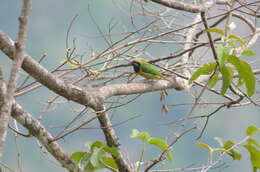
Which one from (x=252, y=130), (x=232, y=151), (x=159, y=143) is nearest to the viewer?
(x=159, y=143)

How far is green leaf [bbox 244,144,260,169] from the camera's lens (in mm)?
2680

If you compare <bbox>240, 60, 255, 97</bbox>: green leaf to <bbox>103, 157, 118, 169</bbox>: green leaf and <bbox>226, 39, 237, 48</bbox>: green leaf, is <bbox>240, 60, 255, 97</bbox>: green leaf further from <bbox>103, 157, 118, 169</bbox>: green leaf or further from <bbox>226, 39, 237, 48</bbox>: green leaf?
<bbox>103, 157, 118, 169</bbox>: green leaf

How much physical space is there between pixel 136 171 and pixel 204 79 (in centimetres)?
148

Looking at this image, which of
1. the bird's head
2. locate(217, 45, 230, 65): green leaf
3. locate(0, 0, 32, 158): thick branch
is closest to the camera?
locate(0, 0, 32, 158): thick branch

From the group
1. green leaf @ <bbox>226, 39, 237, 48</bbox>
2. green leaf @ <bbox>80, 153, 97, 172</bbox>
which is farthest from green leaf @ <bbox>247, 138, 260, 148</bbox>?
green leaf @ <bbox>80, 153, 97, 172</bbox>

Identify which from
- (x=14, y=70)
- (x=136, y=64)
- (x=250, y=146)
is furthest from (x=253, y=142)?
(x=14, y=70)

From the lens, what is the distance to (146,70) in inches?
150

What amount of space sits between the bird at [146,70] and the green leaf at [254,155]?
115cm

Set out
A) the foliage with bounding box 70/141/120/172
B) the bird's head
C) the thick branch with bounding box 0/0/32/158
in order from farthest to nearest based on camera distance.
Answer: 1. the bird's head
2. the foliage with bounding box 70/141/120/172
3. the thick branch with bounding box 0/0/32/158

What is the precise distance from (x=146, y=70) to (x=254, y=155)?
54.2 inches

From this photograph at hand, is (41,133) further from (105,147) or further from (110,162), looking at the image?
(110,162)

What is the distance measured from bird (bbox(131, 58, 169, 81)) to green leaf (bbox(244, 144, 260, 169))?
1.15m

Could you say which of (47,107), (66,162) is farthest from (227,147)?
(47,107)

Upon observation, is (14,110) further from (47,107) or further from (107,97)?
(47,107)
